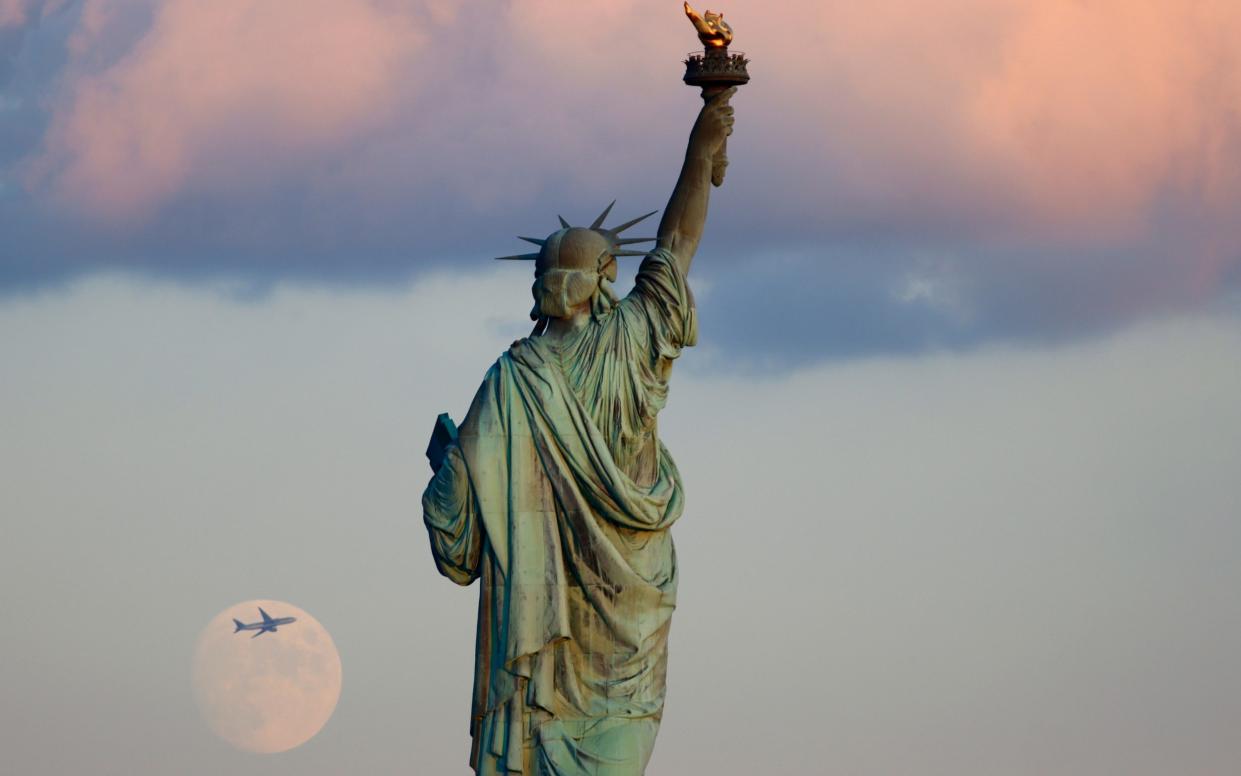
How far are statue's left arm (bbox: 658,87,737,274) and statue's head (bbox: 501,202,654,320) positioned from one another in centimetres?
66

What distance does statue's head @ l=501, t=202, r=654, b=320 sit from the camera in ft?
151

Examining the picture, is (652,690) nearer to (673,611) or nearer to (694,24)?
(673,611)

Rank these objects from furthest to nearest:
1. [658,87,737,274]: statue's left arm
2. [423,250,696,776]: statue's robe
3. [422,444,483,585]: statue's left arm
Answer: [658,87,737,274]: statue's left arm → [422,444,483,585]: statue's left arm → [423,250,696,776]: statue's robe

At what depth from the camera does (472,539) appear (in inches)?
1806

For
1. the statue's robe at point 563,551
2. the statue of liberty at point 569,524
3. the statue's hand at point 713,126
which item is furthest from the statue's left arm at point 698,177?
the statue's robe at point 563,551

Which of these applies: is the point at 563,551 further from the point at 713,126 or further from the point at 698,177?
the point at 713,126

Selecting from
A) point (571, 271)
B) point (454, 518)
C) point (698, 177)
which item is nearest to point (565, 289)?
point (571, 271)

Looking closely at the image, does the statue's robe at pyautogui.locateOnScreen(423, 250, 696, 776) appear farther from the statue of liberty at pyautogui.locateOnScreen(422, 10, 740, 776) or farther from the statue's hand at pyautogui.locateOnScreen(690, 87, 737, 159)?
the statue's hand at pyautogui.locateOnScreen(690, 87, 737, 159)

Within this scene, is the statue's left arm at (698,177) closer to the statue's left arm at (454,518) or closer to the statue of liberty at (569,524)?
the statue of liberty at (569,524)

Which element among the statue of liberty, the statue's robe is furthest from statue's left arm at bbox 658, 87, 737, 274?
the statue's robe

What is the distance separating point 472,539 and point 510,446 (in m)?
1.00

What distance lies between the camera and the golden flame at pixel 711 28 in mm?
46781

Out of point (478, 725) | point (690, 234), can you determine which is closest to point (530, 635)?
point (478, 725)

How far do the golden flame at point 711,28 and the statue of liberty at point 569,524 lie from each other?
2319 mm
